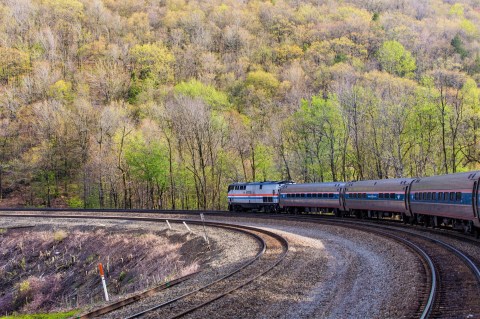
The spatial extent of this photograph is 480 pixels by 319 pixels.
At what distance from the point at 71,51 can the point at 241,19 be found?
2626 inches

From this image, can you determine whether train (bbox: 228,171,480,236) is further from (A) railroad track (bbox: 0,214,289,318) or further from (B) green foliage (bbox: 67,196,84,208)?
(B) green foliage (bbox: 67,196,84,208)

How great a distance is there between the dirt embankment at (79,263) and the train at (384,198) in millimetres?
13752

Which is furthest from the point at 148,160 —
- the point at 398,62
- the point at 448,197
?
the point at 398,62

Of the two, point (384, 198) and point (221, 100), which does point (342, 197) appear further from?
point (221, 100)

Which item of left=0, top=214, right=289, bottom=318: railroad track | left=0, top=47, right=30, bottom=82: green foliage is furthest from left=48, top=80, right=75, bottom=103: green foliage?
left=0, top=214, right=289, bottom=318: railroad track

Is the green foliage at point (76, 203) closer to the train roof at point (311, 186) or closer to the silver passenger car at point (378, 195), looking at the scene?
the train roof at point (311, 186)

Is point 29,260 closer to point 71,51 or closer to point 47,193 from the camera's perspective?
point 47,193

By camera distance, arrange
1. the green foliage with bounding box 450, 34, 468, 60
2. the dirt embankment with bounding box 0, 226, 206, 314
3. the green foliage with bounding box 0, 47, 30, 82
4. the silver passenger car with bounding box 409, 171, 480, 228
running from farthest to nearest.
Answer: the green foliage with bounding box 0, 47, 30, 82 < the green foliage with bounding box 450, 34, 468, 60 < the dirt embankment with bounding box 0, 226, 206, 314 < the silver passenger car with bounding box 409, 171, 480, 228

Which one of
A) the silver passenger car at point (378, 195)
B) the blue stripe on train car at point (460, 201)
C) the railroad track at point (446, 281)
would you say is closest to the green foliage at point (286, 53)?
the silver passenger car at point (378, 195)

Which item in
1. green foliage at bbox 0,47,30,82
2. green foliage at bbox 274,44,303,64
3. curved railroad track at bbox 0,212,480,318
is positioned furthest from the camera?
green foliage at bbox 274,44,303,64

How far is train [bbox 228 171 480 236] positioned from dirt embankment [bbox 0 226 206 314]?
541 inches

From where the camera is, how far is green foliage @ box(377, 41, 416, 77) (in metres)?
97.5

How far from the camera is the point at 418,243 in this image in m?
22.3

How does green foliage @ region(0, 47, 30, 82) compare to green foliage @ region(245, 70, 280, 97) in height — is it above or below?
above
